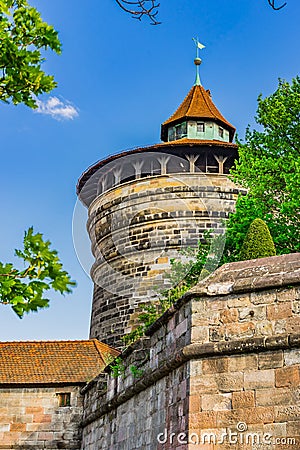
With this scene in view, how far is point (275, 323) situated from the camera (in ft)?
25.8

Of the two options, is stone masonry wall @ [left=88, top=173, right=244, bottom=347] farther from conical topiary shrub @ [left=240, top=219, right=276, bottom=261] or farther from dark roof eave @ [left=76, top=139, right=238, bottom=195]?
conical topiary shrub @ [left=240, top=219, right=276, bottom=261]

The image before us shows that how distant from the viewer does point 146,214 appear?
23.4 metres

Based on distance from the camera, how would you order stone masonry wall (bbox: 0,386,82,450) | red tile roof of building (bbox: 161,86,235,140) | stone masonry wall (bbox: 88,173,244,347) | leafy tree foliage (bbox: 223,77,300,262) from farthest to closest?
red tile roof of building (bbox: 161,86,235,140) → stone masonry wall (bbox: 88,173,244,347) → stone masonry wall (bbox: 0,386,82,450) → leafy tree foliage (bbox: 223,77,300,262)

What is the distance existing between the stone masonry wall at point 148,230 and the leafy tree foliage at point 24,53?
16453mm

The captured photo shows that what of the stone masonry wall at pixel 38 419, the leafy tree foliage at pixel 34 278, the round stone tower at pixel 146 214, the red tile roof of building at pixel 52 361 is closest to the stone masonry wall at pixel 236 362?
the leafy tree foliage at pixel 34 278

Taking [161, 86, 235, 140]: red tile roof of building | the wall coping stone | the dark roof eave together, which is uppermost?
[161, 86, 235, 140]: red tile roof of building

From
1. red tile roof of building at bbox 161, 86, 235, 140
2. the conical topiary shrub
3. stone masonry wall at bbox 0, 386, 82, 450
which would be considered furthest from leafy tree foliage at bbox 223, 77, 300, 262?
red tile roof of building at bbox 161, 86, 235, 140

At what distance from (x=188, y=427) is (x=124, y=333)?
14.7 metres

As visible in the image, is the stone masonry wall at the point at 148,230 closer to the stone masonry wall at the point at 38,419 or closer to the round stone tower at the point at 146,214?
the round stone tower at the point at 146,214

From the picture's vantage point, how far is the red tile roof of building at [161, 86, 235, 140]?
89.4 feet

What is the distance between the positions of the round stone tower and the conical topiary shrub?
1022cm

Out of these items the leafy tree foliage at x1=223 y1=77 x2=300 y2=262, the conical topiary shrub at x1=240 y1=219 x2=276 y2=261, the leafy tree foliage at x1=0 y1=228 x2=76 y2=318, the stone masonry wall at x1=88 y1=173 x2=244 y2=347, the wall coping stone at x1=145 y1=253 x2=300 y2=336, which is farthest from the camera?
the stone masonry wall at x1=88 y1=173 x2=244 y2=347

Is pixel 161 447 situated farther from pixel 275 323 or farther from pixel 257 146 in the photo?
pixel 257 146

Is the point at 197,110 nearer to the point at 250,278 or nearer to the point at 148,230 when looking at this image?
the point at 148,230
